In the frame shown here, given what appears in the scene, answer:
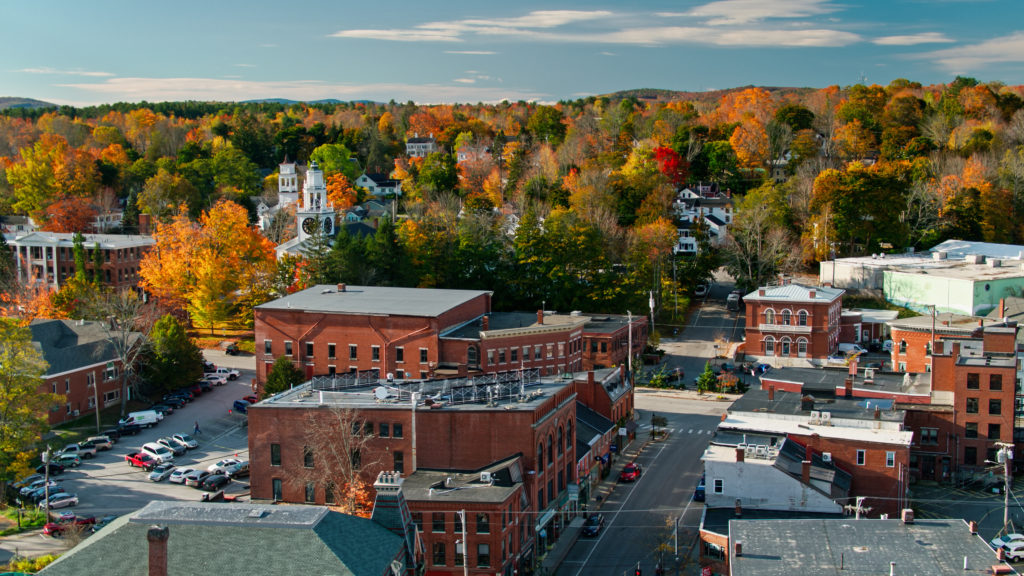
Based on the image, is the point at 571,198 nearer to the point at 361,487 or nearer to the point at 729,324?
the point at 729,324

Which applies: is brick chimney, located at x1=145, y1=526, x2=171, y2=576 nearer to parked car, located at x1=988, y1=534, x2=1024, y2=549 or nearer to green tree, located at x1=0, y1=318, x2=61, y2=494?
green tree, located at x1=0, y1=318, x2=61, y2=494

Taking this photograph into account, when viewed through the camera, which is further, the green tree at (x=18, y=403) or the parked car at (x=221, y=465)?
the parked car at (x=221, y=465)

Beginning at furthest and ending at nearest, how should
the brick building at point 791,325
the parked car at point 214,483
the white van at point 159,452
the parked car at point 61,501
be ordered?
the brick building at point 791,325, the white van at point 159,452, the parked car at point 214,483, the parked car at point 61,501

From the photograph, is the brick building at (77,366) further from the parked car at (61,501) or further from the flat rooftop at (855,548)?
the flat rooftop at (855,548)

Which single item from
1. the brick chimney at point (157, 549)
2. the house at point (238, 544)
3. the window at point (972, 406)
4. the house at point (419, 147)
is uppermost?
the house at point (419, 147)

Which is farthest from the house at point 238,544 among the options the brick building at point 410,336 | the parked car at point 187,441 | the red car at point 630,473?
the brick building at point 410,336

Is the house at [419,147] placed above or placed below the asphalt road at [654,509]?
above

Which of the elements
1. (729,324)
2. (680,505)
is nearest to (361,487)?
(680,505)
